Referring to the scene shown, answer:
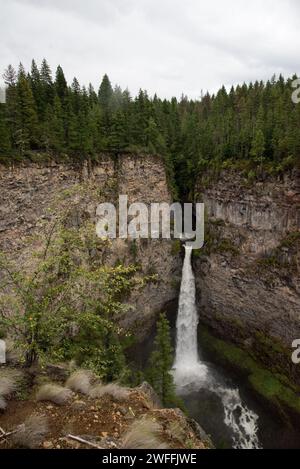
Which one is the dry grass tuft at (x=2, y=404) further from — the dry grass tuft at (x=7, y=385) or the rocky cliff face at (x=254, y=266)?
the rocky cliff face at (x=254, y=266)

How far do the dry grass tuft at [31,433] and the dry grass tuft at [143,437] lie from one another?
6.61 ft

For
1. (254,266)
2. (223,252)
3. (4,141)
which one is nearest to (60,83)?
(4,141)

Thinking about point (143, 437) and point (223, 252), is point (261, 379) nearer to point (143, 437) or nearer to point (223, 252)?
point (223, 252)

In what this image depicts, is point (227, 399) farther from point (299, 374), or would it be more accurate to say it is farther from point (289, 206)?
point (289, 206)

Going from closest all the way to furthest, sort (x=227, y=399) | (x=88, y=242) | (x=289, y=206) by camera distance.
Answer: (x=88, y=242), (x=227, y=399), (x=289, y=206)

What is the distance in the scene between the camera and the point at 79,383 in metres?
10.7

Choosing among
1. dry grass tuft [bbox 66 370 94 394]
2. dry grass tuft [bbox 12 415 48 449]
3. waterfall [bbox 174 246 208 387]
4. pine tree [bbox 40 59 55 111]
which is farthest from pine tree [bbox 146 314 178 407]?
pine tree [bbox 40 59 55 111]

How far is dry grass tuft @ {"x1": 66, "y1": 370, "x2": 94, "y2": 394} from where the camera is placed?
34.6ft

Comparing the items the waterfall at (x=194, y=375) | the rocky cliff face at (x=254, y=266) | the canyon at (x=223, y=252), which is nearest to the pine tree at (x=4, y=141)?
the canyon at (x=223, y=252)

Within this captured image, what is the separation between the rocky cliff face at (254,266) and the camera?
3512cm

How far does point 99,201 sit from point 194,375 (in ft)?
73.0

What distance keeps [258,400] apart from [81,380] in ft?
93.4
